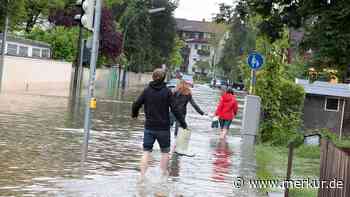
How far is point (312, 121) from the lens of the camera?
36.7 m

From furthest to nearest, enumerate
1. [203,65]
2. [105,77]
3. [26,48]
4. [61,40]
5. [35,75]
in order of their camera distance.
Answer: [203,65] < [105,77] < [61,40] < [26,48] < [35,75]

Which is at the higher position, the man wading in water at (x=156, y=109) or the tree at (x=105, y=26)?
the tree at (x=105, y=26)

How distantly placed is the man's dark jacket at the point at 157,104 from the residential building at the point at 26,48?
1319 inches

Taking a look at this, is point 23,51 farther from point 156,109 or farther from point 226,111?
point 156,109

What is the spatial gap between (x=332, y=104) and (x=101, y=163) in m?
26.0

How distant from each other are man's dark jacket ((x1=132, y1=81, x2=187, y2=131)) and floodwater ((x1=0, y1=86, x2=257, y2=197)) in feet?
3.04

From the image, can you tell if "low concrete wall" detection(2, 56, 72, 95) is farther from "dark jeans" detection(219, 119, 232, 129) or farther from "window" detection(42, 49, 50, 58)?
A: "dark jeans" detection(219, 119, 232, 129)

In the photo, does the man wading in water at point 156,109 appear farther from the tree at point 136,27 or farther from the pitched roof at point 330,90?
the tree at point 136,27

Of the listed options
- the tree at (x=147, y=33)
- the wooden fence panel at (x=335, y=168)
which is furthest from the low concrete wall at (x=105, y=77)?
the wooden fence panel at (x=335, y=168)

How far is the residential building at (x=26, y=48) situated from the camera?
45.5 m

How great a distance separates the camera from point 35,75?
4694 centimetres

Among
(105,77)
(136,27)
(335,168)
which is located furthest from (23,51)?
(335,168)

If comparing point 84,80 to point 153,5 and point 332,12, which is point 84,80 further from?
point 332,12

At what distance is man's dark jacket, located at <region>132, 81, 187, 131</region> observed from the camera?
36.6ft
